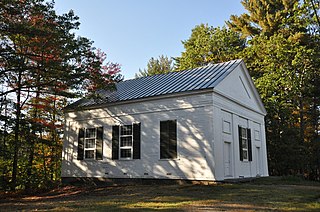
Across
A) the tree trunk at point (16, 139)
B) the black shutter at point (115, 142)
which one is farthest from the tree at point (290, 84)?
the tree trunk at point (16, 139)

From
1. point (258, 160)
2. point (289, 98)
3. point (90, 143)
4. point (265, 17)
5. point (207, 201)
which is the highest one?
point (265, 17)

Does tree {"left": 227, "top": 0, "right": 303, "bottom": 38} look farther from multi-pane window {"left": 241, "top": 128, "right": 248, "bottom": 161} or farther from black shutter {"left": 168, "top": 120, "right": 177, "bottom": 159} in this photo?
black shutter {"left": 168, "top": 120, "right": 177, "bottom": 159}

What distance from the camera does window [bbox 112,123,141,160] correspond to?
54.9 feet

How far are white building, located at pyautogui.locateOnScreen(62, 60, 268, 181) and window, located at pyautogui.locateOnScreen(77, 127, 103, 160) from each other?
6 centimetres

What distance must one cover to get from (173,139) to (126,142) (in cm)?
317

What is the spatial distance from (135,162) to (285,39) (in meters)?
19.9

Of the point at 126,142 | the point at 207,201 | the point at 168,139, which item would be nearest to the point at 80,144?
the point at 126,142

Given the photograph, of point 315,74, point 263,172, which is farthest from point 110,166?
point 315,74

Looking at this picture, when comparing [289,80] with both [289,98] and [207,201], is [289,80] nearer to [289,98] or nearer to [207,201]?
[289,98]

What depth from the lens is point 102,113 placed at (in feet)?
61.4

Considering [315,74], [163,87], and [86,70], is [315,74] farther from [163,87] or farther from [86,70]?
[86,70]

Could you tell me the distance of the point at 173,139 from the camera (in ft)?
51.0

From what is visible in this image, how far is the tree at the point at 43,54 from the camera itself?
13000 millimetres

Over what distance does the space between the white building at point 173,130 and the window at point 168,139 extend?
5 centimetres
